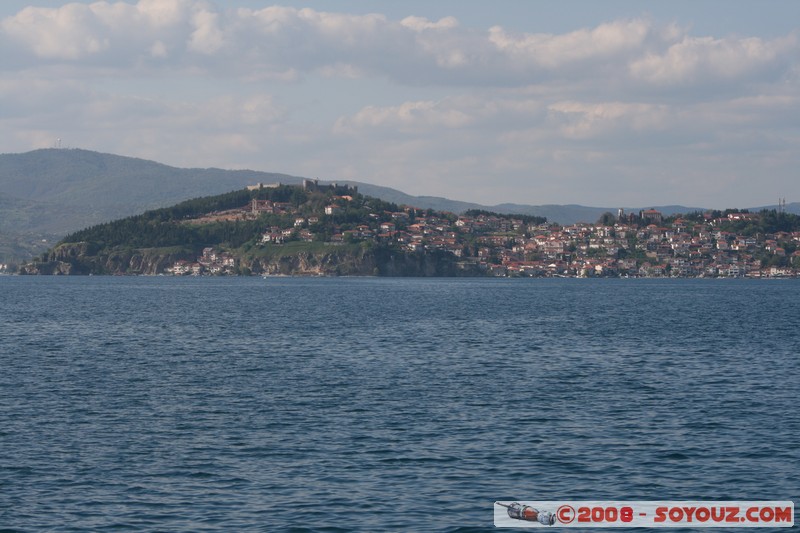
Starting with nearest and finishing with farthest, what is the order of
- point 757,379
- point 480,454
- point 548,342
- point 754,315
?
point 480,454 → point 757,379 → point 548,342 → point 754,315

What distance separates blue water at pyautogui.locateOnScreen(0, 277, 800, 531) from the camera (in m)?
33.5

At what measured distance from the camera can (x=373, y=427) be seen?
1800 inches

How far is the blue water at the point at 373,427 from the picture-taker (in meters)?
33.5

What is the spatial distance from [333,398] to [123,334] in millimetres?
49436

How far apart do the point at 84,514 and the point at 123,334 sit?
6806 cm

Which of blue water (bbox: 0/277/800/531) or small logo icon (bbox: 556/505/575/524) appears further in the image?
blue water (bbox: 0/277/800/531)

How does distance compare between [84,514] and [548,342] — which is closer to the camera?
[84,514]

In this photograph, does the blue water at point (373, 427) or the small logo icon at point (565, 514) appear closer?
the small logo icon at point (565, 514)

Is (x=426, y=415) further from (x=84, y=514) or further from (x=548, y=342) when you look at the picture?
(x=548, y=342)

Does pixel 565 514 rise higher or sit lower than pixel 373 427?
lower

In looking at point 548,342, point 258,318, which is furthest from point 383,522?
point 258,318

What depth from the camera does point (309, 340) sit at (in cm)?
9081

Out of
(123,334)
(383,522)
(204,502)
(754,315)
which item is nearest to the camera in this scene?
(383,522)

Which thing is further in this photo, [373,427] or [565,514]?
[373,427]
